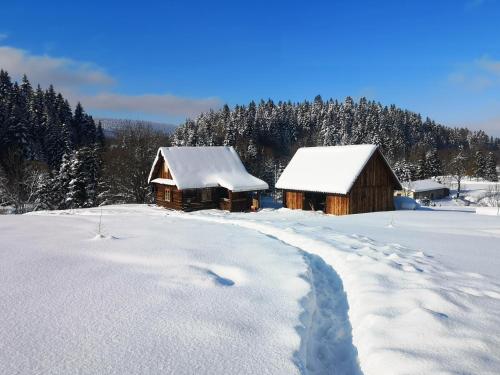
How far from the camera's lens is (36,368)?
142 inches

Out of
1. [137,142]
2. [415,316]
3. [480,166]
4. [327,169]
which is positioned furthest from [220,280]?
[480,166]

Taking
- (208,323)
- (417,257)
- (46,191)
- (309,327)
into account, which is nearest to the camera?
(208,323)

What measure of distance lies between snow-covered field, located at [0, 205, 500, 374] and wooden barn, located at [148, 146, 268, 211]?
707 inches

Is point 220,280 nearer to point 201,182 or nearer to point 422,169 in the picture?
point 201,182

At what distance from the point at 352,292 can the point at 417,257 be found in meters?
3.53

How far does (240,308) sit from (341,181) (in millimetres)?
20382

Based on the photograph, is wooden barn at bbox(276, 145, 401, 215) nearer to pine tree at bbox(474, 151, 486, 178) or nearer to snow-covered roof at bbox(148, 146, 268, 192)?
snow-covered roof at bbox(148, 146, 268, 192)

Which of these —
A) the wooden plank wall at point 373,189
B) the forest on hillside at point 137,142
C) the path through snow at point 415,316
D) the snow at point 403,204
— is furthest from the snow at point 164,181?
the path through snow at point 415,316

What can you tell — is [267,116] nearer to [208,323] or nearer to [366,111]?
[366,111]

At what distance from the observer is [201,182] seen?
28578mm

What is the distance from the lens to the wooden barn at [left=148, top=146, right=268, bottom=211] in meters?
28.3

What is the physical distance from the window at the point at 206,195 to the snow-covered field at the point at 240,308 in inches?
738

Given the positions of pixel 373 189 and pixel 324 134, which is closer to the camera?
pixel 373 189

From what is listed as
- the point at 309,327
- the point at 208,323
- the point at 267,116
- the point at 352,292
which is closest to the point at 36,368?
the point at 208,323
